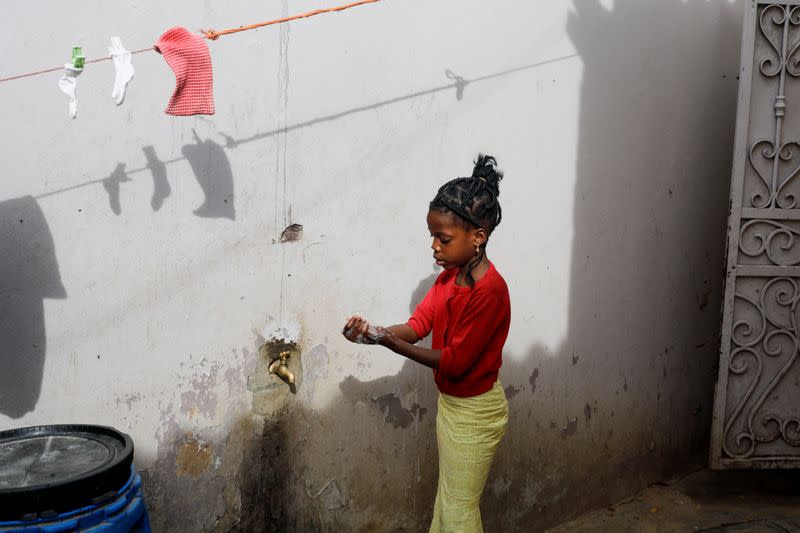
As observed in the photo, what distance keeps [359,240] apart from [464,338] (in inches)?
32.7

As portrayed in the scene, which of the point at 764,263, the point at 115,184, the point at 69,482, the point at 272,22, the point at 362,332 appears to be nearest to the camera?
the point at 69,482

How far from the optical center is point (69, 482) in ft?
7.09

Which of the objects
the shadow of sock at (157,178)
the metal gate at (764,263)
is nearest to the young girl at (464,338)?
the shadow of sock at (157,178)

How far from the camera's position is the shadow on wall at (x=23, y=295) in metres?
2.67

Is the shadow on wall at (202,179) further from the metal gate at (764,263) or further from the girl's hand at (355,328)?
the metal gate at (764,263)

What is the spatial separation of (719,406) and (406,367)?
63.8 inches

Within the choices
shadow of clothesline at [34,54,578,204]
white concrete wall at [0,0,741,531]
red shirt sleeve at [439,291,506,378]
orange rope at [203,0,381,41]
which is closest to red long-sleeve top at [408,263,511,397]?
red shirt sleeve at [439,291,506,378]

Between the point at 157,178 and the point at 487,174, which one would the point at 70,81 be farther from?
the point at 487,174

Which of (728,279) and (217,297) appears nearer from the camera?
(217,297)

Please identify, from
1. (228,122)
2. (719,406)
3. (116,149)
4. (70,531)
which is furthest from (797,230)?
(70,531)

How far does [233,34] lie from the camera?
2.91 m

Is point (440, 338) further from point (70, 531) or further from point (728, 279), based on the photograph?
point (728, 279)

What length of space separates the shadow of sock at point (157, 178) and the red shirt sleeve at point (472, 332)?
3.76 feet

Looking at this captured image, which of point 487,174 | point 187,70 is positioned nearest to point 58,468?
point 187,70
